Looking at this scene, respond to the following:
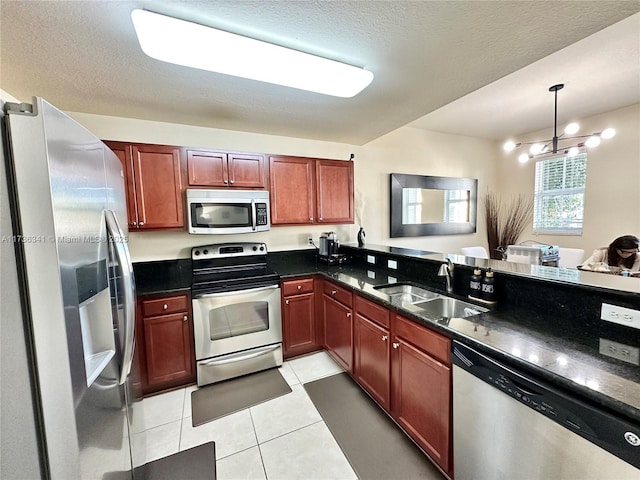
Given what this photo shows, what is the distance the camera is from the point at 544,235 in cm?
418

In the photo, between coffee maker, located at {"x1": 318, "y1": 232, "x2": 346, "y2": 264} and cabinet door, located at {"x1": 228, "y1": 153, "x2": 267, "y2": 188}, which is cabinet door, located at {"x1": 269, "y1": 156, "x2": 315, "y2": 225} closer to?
cabinet door, located at {"x1": 228, "y1": 153, "x2": 267, "y2": 188}

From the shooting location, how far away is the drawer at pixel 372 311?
1741 millimetres

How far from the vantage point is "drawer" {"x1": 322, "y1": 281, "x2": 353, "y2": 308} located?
7.17ft

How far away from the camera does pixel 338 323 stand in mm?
2387

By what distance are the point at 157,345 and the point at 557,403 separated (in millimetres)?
2514

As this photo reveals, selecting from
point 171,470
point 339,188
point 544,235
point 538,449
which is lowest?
point 171,470

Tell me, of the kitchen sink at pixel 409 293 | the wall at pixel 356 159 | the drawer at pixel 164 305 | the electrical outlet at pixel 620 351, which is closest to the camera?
the electrical outlet at pixel 620 351

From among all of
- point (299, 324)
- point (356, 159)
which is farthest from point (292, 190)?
point (299, 324)

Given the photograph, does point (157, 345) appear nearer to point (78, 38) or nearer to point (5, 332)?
point (5, 332)

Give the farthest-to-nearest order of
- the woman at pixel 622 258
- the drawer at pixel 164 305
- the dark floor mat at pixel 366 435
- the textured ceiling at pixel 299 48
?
the woman at pixel 622 258, the drawer at pixel 164 305, the dark floor mat at pixel 366 435, the textured ceiling at pixel 299 48

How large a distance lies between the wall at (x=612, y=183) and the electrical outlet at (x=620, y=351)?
3575 mm

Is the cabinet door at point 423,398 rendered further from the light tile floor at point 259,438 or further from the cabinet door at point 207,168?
the cabinet door at point 207,168

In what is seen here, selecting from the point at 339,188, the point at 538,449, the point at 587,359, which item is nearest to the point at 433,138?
the point at 339,188

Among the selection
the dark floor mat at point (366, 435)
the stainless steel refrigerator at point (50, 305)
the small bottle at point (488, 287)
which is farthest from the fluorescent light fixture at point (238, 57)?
the dark floor mat at point (366, 435)
